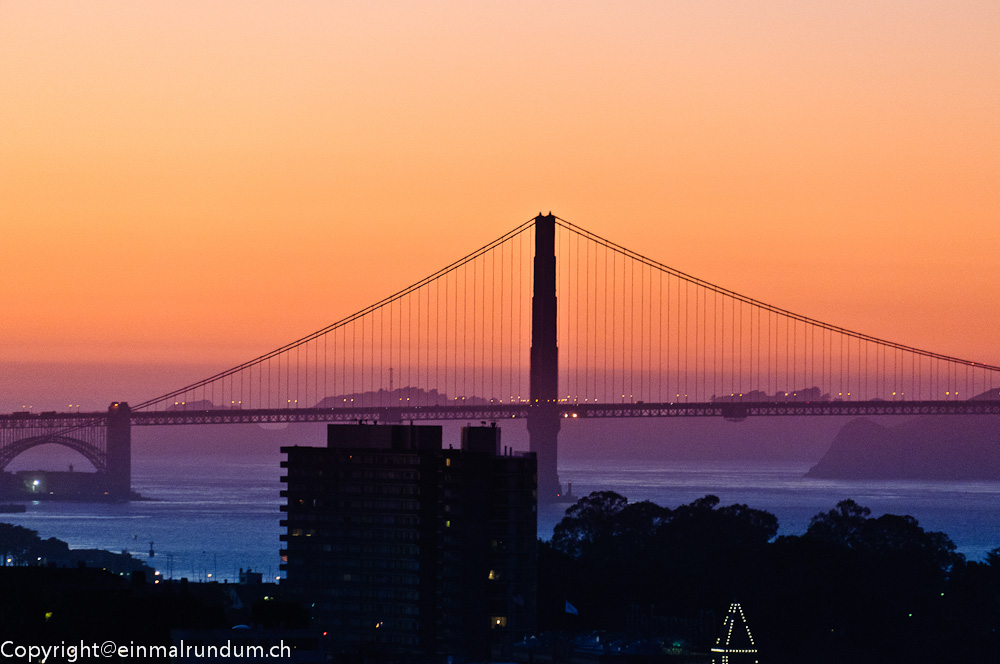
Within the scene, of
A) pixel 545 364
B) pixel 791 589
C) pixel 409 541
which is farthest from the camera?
pixel 545 364

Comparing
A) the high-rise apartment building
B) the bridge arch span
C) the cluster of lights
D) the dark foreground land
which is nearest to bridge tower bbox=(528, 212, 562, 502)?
the bridge arch span

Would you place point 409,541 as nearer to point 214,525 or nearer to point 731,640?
point 731,640

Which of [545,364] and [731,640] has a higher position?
[545,364]

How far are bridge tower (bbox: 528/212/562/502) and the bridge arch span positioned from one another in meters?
34.1

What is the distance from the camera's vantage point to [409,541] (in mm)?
72750

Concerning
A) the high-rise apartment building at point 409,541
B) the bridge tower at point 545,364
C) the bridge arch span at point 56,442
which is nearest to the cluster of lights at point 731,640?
the high-rise apartment building at point 409,541

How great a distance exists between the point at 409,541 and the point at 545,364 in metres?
65.0

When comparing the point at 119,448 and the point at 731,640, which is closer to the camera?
the point at 731,640

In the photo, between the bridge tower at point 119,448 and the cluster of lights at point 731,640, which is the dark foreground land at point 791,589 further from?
the bridge tower at point 119,448

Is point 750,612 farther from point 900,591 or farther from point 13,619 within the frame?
point 13,619

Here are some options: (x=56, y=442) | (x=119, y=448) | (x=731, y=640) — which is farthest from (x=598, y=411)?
(x=731, y=640)

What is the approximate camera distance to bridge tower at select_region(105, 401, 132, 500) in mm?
148125

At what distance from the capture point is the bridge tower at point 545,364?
5314 inches

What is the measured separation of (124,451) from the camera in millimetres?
159750
